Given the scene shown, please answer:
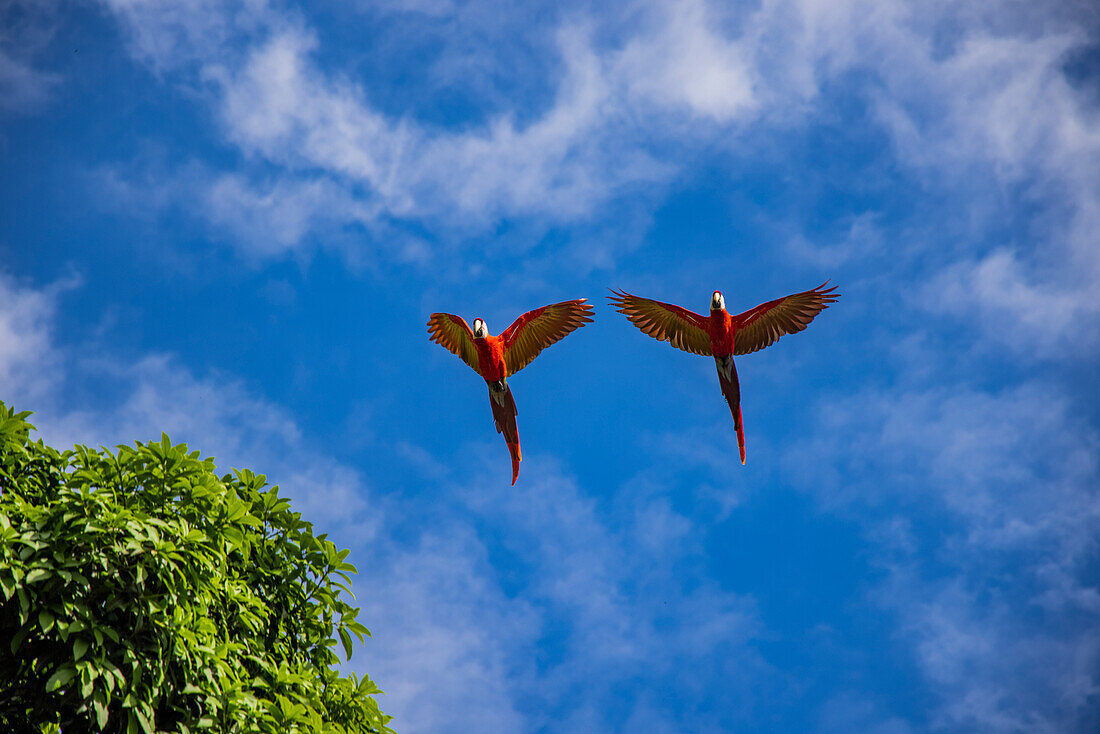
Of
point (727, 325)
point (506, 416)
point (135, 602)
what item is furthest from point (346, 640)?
point (727, 325)

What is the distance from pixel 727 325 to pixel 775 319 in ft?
1.59

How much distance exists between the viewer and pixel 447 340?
9359mm

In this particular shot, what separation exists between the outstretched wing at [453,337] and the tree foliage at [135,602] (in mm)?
3662

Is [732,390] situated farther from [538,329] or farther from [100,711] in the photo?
[100,711]

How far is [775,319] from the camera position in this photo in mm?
8938

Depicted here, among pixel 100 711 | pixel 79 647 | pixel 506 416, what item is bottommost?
pixel 100 711

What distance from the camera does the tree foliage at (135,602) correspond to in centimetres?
473

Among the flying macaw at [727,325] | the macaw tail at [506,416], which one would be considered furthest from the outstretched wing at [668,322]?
the macaw tail at [506,416]

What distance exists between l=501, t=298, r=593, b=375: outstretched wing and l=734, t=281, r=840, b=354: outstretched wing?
155 cm

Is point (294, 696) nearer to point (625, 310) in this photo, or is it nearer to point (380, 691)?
point (380, 691)

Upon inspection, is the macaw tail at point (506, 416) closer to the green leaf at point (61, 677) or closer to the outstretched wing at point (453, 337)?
the outstretched wing at point (453, 337)

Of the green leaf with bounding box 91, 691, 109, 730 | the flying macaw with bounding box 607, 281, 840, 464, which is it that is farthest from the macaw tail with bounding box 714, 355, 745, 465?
the green leaf with bounding box 91, 691, 109, 730

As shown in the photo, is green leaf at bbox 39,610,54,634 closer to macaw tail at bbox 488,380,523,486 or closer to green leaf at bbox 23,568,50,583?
green leaf at bbox 23,568,50,583

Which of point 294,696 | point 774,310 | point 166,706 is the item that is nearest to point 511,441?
point 774,310
